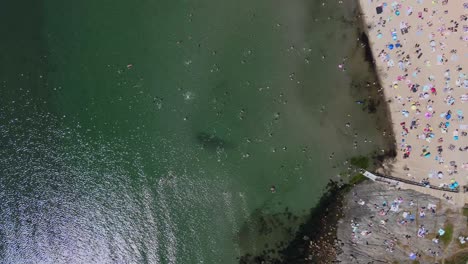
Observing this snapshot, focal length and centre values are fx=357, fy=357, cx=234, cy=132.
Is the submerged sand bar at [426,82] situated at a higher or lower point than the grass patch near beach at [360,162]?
higher

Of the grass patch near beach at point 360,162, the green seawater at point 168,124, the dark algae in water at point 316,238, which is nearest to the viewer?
the grass patch near beach at point 360,162

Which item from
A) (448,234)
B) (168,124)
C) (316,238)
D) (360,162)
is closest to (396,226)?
(448,234)

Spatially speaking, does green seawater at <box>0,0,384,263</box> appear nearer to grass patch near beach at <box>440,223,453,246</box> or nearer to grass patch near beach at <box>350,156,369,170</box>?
grass patch near beach at <box>350,156,369,170</box>

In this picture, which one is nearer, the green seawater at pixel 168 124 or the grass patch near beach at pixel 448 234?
the grass patch near beach at pixel 448 234

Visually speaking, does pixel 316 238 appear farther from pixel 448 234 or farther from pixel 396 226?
pixel 448 234

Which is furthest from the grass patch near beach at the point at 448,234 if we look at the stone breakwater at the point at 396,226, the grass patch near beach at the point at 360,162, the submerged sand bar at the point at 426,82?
the grass patch near beach at the point at 360,162

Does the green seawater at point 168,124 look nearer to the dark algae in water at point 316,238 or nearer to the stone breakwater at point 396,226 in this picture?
the dark algae in water at point 316,238

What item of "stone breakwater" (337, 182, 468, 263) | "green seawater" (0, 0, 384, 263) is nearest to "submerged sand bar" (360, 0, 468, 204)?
"stone breakwater" (337, 182, 468, 263)
